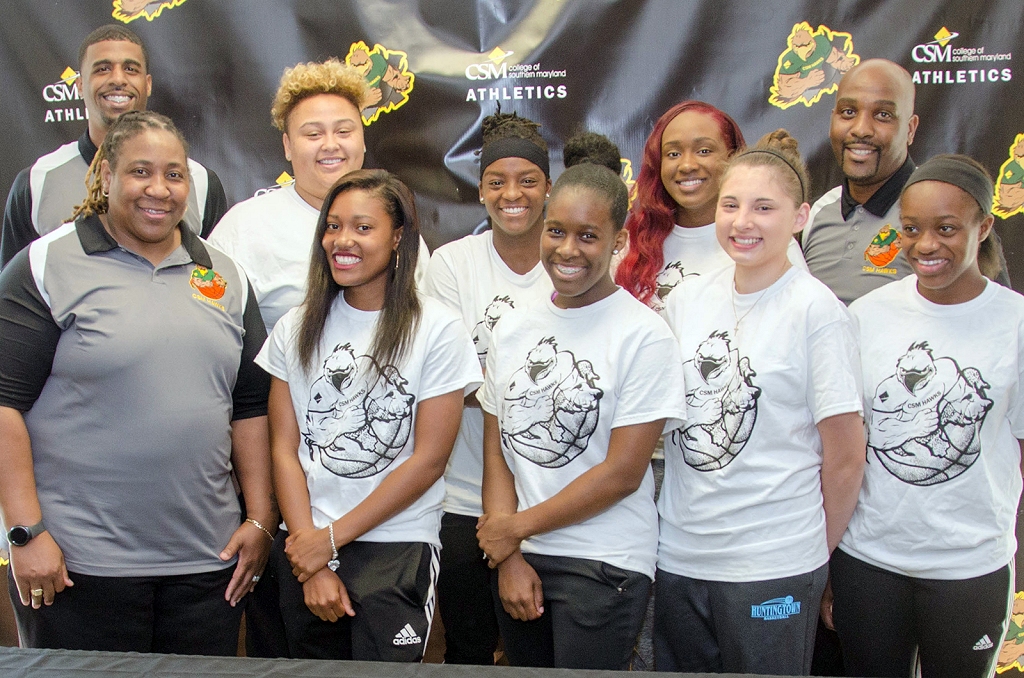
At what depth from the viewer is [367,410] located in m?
1.97

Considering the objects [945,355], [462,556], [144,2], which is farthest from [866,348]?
[144,2]

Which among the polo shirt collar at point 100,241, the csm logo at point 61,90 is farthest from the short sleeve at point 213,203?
the polo shirt collar at point 100,241

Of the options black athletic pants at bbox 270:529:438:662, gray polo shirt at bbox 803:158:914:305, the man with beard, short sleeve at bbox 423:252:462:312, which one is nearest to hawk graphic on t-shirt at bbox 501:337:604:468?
black athletic pants at bbox 270:529:438:662

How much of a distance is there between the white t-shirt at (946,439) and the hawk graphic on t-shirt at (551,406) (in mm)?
683

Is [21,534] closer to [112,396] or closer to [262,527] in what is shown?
[112,396]

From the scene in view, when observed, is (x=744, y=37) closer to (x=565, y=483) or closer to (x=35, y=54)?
(x=565, y=483)

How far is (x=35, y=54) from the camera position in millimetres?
3031

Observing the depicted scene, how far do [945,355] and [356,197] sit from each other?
1431 millimetres

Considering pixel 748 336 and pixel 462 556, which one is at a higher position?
pixel 748 336

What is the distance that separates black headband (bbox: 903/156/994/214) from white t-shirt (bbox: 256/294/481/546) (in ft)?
3.77

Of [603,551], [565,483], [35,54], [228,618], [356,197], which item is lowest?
[228,618]

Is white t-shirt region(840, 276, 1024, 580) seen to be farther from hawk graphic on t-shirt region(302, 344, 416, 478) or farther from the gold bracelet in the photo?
the gold bracelet

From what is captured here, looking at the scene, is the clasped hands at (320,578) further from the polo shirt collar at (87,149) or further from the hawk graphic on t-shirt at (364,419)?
the polo shirt collar at (87,149)

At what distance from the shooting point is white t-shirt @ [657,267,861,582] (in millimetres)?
1872
